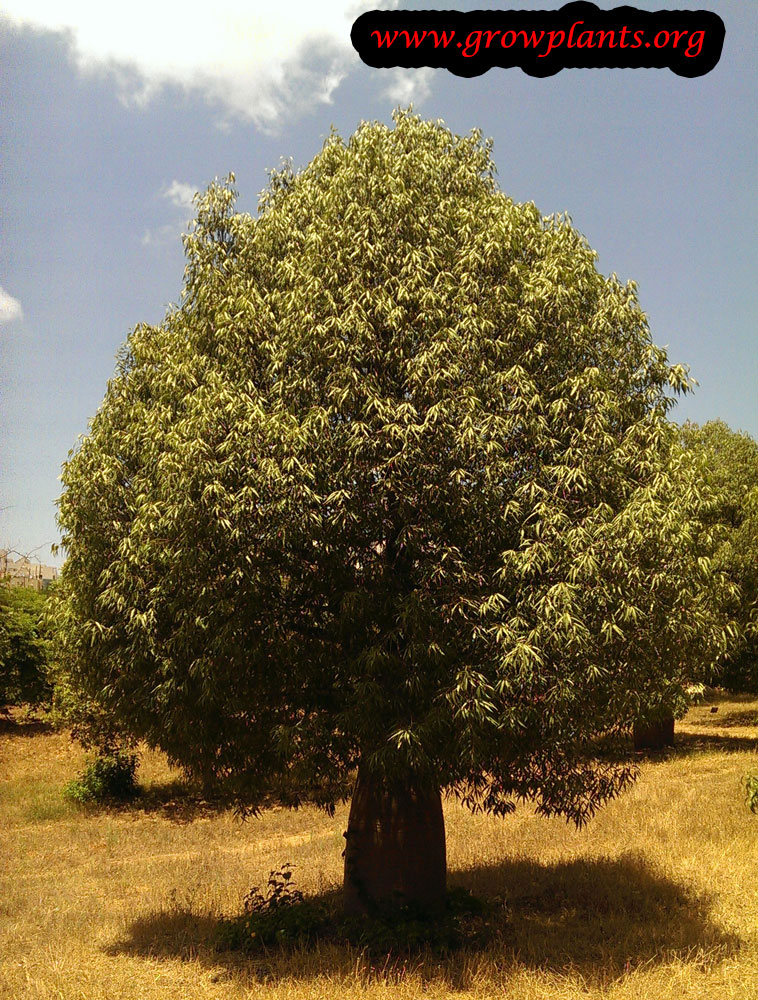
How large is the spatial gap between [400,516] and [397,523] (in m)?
0.26

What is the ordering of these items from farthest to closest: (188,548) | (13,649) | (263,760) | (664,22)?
(13,649)
(263,760)
(188,548)
(664,22)

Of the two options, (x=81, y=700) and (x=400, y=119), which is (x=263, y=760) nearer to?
(x=400, y=119)

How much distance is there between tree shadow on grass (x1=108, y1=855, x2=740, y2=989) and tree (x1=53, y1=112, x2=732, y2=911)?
143 cm

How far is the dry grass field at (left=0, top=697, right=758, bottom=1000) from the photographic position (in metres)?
9.97

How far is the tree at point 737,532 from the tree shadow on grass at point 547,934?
43.8 ft

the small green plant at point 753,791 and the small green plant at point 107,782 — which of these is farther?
the small green plant at point 107,782

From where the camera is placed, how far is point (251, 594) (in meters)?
10.1

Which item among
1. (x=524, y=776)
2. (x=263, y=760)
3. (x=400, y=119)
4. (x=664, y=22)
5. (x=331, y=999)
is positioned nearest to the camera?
(x=664, y=22)

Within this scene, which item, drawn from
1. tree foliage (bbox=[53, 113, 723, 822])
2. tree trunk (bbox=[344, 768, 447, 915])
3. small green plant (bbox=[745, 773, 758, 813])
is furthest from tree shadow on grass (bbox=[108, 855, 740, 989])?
small green plant (bbox=[745, 773, 758, 813])

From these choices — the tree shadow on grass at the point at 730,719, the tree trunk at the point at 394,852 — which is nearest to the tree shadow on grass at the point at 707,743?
the tree shadow on grass at the point at 730,719

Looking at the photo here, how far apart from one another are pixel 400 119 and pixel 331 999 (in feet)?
40.7

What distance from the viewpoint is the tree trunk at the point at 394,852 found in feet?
38.7

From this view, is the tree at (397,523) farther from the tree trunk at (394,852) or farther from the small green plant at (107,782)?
the small green plant at (107,782)

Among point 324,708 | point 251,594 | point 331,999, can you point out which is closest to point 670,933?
point 331,999
